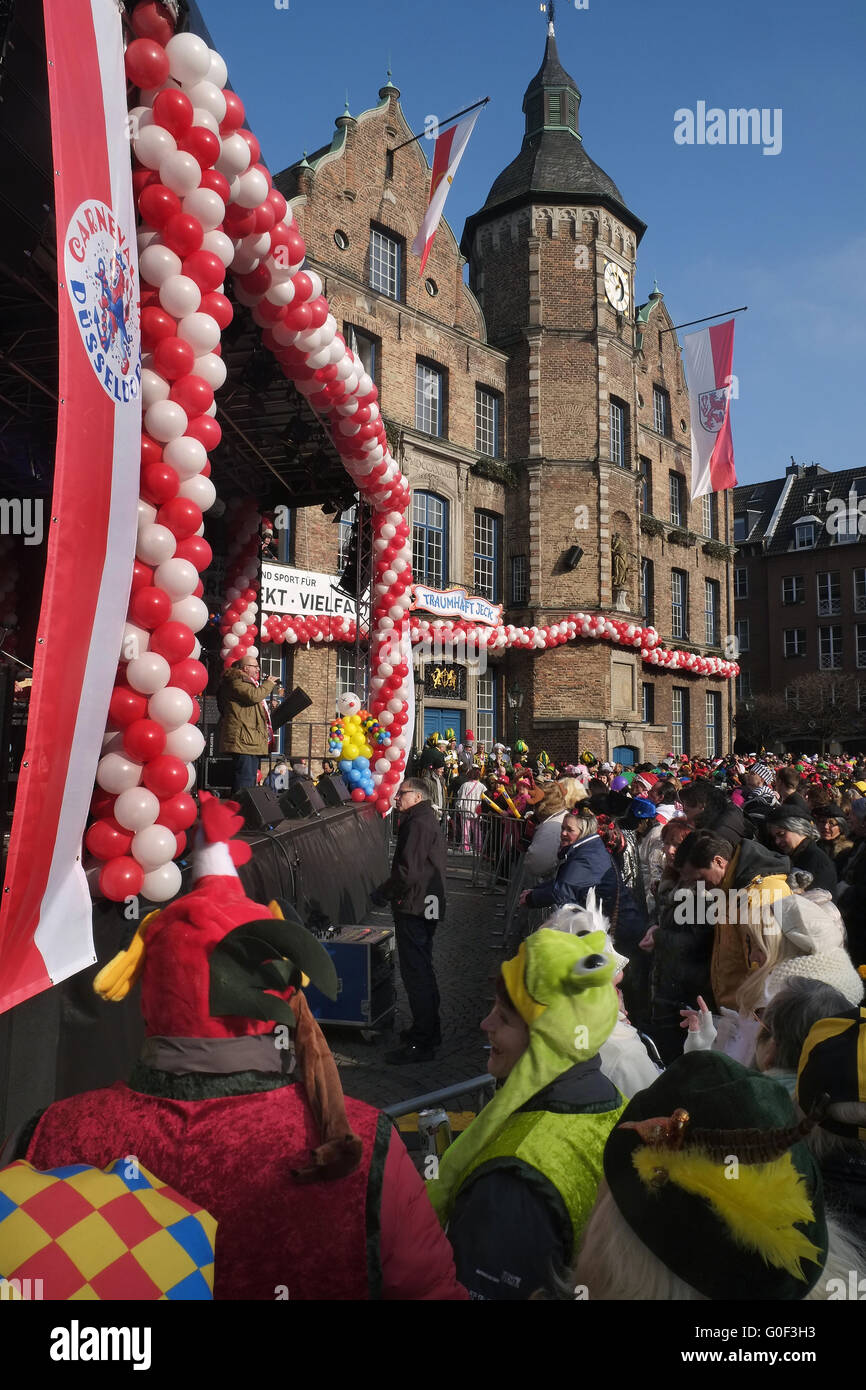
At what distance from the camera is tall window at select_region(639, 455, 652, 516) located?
94.9 ft

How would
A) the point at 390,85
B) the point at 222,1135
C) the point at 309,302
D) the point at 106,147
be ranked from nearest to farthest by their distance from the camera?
the point at 222,1135 → the point at 106,147 → the point at 309,302 → the point at 390,85

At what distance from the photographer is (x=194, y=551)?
16.0ft

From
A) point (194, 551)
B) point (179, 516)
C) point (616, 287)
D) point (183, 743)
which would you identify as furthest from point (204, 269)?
point (616, 287)

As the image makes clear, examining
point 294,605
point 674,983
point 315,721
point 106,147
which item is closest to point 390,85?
point 294,605

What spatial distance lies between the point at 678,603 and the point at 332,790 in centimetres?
2237

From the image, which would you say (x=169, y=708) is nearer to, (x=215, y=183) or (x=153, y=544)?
(x=153, y=544)

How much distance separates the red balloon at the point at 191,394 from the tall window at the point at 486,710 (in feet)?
60.5

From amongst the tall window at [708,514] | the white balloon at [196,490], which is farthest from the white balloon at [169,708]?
the tall window at [708,514]

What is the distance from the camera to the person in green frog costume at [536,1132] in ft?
5.73

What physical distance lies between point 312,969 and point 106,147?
3972 millimetres

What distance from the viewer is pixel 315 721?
1794 cm

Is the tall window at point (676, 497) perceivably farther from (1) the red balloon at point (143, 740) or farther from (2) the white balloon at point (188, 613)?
(1) the red balloon at point (143, 740)

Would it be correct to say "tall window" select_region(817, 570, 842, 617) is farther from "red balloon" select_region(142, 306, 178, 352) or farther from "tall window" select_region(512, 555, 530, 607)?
"red balloon" select_region(142, 306, 178, 352)

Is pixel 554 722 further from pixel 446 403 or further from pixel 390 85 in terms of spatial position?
pixel 390 85
